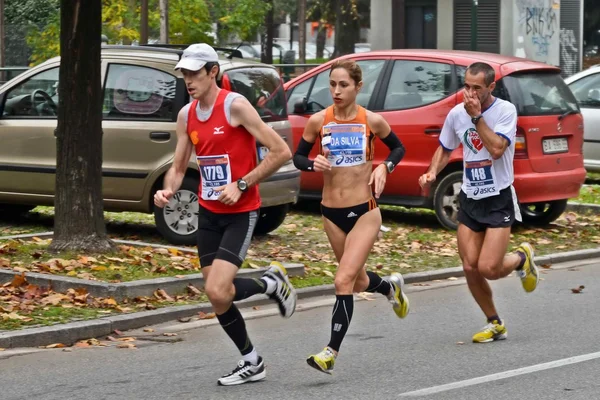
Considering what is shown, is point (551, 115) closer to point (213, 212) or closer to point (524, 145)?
point (524, 145)

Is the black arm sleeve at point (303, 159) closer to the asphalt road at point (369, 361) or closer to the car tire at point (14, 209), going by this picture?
the asphalt road at point (369, 361)

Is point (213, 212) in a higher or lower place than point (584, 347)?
higher

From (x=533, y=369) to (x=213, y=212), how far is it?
2.10 m

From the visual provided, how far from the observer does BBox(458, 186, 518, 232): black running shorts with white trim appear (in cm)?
840

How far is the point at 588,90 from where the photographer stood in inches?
714

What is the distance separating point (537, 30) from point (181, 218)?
2477 cm

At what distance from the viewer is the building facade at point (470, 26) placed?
1363 inches

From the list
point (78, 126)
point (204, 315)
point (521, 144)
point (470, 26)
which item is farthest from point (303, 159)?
point (470, 26)

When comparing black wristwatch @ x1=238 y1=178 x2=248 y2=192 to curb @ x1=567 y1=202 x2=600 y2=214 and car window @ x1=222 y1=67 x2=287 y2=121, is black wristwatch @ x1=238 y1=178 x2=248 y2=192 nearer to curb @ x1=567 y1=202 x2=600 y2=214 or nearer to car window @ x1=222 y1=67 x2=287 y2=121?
car window @ x1=222 y1=67 x2=287 y2=121

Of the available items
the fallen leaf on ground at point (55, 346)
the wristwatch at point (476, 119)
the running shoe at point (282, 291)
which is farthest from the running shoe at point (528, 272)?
the fallen leaf on ground at point (55, 346)

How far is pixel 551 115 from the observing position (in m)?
13.6

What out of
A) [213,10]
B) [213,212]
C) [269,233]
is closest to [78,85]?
[269,233]

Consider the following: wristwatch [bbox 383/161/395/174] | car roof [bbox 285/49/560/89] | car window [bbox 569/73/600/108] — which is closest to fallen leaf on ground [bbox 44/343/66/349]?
wristwatch [bbox 383/161/395/174]

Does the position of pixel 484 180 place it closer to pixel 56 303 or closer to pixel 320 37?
pixel 56 303
